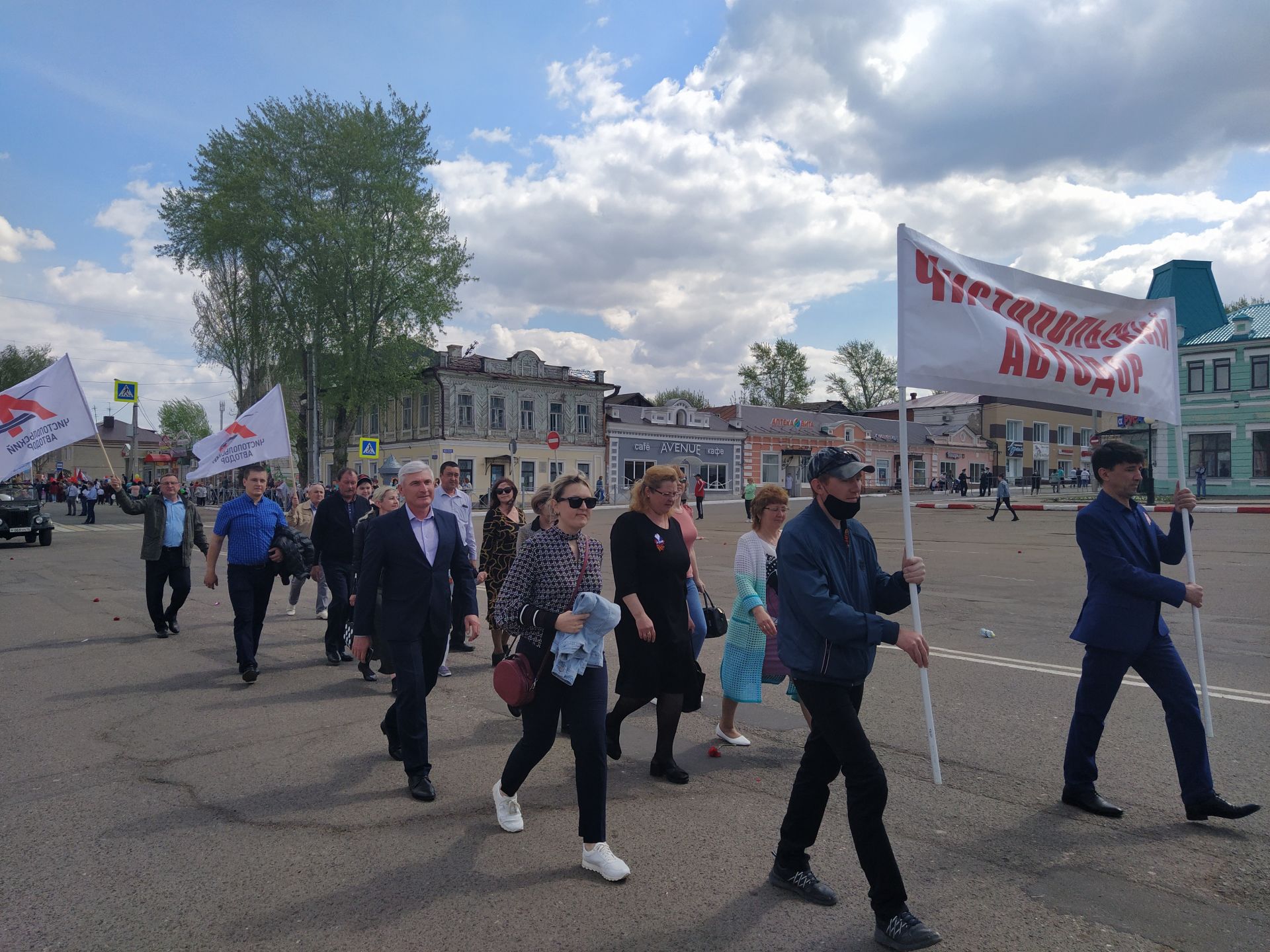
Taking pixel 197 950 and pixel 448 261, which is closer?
pixel 197 950

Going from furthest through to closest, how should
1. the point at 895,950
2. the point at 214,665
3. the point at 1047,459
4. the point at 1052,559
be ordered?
the point at 1047,459, the point at 1052,559, the point at 214,665, the point at 895,950

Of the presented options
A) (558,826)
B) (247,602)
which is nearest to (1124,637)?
(558,826)

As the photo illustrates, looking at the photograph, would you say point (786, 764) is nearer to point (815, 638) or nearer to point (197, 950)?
point (815, 638)

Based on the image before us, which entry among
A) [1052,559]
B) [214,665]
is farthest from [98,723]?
[1052,559]

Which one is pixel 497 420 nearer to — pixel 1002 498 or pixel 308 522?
pixel 1002 498

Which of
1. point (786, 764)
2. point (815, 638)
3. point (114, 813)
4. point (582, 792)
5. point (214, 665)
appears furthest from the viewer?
point (214, 665)

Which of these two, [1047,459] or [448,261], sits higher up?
[448,261]

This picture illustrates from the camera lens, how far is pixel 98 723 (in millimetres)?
6133

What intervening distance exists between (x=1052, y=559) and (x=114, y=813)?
643 inches

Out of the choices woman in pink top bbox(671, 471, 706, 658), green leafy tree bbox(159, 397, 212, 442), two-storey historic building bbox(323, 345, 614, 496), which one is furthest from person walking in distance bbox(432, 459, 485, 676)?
green leafy tree bbox(159, 397, 212, 442)

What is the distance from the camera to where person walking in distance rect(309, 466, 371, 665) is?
8188 mm

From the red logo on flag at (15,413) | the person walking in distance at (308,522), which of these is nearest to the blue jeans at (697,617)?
the person walking in distance at (308,522)

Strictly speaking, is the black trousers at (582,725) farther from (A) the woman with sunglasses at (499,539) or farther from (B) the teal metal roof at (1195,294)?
(B) the teal metal roof at (1195,294)

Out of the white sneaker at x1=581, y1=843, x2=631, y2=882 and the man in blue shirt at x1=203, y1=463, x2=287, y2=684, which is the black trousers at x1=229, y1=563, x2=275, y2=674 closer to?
the man in blue shirt at x1=203, y1=463, x2=287, y2=684
